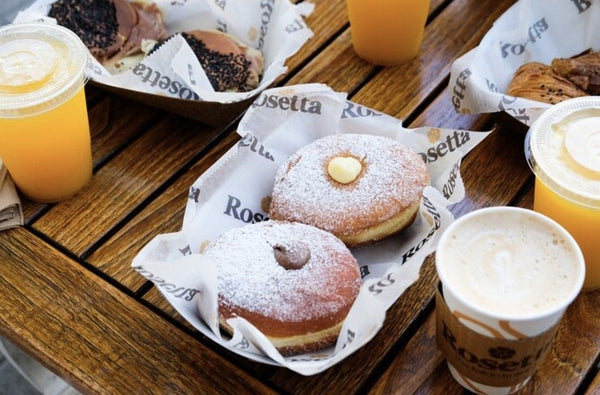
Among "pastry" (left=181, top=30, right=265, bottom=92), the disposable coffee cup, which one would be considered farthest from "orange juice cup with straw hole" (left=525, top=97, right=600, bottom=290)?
"pastry" (left=181, top=30, right=265, bottom=92)

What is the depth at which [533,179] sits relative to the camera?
3.77 feet

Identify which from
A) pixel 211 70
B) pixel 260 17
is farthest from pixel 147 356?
pixel 260 17

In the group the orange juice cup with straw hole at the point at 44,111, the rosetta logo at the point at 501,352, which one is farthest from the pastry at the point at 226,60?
the rosetta logo at the point at 501,352

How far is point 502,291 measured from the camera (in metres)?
0.79

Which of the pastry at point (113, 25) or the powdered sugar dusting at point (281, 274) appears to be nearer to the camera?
the powdered sugar dusting at point (281, 274)

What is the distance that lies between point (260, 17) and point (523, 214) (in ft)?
2.42

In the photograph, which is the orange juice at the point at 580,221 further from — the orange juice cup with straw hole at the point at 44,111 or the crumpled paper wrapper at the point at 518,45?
the orange juice cup with straw hole at the point at 44,111

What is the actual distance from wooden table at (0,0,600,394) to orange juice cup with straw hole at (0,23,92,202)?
51 millimetres

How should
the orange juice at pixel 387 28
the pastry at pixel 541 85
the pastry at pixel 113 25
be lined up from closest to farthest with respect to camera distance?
the pastry at pixel 541 85 < the orange juice at pixel 387 28 < the pastry at pixel 113 25

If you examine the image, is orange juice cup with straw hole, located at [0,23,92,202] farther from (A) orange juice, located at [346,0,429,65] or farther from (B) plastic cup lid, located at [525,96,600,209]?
(B) plastic cup lid, located at [525,96,600,209]

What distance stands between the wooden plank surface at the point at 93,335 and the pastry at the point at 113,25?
45 cm

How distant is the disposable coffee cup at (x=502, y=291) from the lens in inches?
30.5

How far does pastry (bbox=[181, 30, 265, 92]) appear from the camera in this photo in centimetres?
131

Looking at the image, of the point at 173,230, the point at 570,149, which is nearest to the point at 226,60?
the point at 173,230
